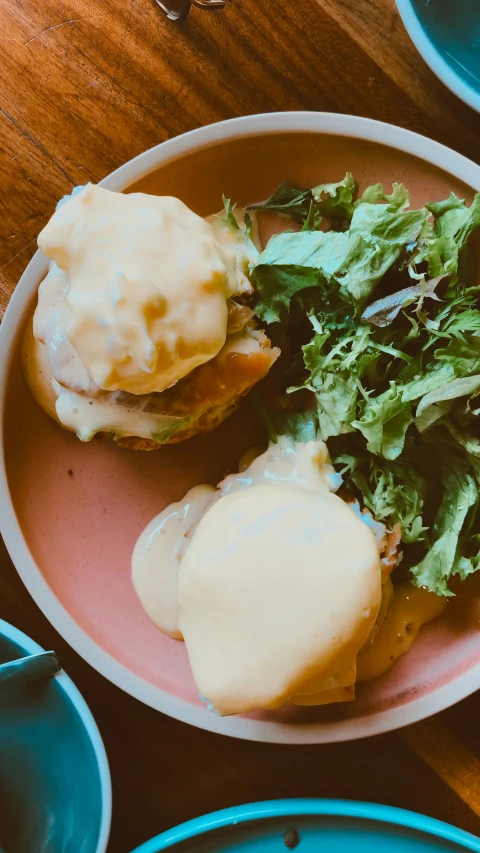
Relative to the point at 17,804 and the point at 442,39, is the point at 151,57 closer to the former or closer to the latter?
the point at 442,39

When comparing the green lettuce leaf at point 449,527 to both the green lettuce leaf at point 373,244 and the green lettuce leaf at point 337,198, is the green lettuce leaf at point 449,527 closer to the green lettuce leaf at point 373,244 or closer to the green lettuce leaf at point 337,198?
the green lettuce leaf at point 373,244

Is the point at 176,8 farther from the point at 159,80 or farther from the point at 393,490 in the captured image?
the point at 393,490

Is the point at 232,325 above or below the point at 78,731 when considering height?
above

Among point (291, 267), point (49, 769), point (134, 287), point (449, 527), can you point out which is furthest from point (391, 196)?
point (49, 769)

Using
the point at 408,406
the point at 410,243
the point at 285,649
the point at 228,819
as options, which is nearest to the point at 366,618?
the point at 285,649

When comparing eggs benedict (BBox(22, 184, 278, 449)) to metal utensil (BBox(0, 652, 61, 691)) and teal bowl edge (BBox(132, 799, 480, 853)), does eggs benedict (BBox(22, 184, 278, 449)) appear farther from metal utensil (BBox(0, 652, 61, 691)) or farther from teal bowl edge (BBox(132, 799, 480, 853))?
teal bowl edge (BBox(132, 799, 480, 853))

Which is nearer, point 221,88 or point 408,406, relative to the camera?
point 408,406

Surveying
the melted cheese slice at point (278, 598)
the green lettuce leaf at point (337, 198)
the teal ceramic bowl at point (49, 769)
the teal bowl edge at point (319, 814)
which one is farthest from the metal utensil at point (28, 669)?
the green lettuce leaf at point (337, 198)

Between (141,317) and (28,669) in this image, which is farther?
(28,669)
